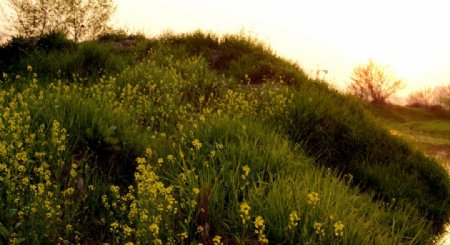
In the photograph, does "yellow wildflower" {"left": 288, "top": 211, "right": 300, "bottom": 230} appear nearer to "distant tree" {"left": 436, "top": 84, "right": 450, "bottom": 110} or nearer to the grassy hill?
the grassy hill

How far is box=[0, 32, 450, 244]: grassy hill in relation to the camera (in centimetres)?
409

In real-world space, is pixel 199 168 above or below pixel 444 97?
below

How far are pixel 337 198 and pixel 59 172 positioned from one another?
120 inches

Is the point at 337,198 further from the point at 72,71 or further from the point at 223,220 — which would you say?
the point at 72,71

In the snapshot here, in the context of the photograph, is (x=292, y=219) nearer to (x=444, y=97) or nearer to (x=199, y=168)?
(x=199, y=168)

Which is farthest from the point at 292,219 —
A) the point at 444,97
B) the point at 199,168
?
the point at 444,97

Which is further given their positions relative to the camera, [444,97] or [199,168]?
[444,97]

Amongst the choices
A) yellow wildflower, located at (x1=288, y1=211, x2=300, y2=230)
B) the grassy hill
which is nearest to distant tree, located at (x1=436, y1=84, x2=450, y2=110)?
the grassy hill

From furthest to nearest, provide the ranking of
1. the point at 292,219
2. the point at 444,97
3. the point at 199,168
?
the point at 444,97 < the point at 199,168 < the point at 292,219

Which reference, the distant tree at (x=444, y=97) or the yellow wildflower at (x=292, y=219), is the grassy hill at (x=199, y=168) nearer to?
the yellow wildflower at (x=292, y=219)

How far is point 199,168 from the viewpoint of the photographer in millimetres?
5371

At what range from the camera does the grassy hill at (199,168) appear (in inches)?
161

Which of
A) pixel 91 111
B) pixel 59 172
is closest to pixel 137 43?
pixel 91 111

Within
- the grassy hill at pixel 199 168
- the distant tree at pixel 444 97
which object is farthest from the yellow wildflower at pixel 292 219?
A: the distant tree at pixel 444 97
